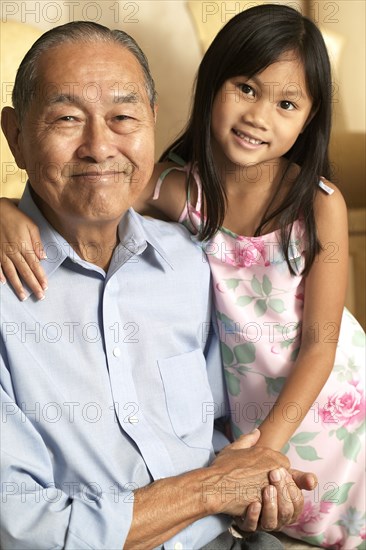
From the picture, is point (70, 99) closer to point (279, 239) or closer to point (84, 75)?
point (84, 75)

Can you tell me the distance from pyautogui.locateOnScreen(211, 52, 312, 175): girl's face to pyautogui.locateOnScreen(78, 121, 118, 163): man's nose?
406mm

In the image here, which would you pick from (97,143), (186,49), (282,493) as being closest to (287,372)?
(282,493)

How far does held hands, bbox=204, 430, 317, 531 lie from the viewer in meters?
1.48

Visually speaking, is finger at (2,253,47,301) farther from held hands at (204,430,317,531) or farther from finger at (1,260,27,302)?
held hands at (204,430,317,531)

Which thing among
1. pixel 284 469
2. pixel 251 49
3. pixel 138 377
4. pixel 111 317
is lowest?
pixel 284 469

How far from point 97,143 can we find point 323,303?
2.13ft

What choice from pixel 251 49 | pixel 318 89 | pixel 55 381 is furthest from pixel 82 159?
pixel 318 89

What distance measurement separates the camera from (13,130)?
156 centimetres

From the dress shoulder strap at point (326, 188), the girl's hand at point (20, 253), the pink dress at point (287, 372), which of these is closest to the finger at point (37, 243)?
the girl's hand at point (20, 253)

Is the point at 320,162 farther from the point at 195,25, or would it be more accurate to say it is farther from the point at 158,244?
the point at 195,25

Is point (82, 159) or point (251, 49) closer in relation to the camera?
point (82, 159)

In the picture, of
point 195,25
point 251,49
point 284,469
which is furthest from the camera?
point 195,25

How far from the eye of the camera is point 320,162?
1.91m

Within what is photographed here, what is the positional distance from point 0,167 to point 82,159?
0.69 m
